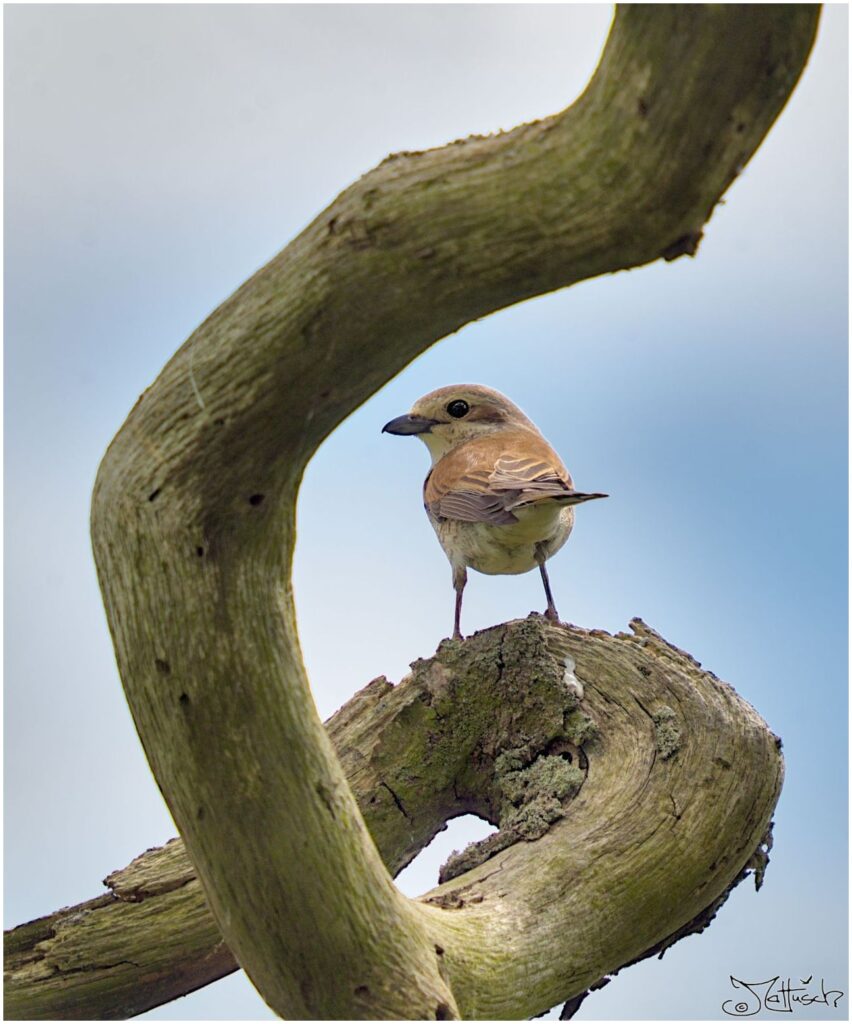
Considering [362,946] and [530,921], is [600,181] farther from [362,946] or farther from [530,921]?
[530,921]

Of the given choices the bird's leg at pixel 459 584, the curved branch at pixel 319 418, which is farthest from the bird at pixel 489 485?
the curved branch at pixel 319 418

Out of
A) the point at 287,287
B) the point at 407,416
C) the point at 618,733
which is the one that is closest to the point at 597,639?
the point at 618,733

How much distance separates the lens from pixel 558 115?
2576 millimetres

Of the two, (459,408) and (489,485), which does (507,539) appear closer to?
(489,485)

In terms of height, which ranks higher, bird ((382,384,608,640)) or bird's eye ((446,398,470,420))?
bird's eye ((446,398,470,420))

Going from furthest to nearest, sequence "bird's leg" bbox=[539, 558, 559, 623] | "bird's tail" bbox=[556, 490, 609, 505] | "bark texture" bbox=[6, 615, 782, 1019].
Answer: "bird's leg" bbox=[539, 558, 559, 623], "bird's tail" bbox=[556, 490, 609, 505], "bark texture" bbox=[6, 615, 782, 1019]

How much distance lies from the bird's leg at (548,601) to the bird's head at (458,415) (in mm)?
896

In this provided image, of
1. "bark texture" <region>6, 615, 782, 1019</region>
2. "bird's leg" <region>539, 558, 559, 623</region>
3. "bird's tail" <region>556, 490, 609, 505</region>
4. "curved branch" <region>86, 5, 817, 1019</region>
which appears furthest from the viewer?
"bird's leg" <region>539, 558, 559, 623</region>

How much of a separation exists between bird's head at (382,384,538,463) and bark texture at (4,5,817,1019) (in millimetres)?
3093

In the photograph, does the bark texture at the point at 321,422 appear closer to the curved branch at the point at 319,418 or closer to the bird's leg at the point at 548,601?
the curved branch at the point at 319,418

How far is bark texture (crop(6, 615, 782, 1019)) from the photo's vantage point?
3975 mm

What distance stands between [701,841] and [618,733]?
554 mm

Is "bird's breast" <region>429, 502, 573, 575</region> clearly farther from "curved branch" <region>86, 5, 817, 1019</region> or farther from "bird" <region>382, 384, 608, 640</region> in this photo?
"curved branch" <region>86, 5, 817, 1019</region>

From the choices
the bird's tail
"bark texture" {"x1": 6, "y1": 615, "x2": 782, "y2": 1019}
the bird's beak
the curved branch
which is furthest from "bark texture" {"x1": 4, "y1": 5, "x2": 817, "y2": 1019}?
the bird's beak
